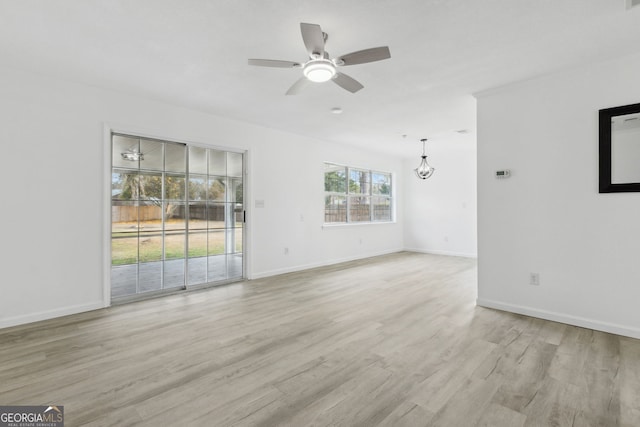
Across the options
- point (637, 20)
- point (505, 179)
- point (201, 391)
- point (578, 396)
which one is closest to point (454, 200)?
point (505, 179)

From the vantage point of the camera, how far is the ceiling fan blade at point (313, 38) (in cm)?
193

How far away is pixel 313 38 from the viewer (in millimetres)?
2053

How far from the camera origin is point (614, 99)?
2812 mm

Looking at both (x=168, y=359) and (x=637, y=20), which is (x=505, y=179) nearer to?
(x=637, y=20)

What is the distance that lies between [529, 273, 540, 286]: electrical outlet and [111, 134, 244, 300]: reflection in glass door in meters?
4.04

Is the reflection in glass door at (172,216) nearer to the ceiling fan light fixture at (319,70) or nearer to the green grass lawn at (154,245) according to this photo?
the green grass lawn at (154,245)

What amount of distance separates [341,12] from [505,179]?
263cm

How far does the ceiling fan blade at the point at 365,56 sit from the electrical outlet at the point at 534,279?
112 inches

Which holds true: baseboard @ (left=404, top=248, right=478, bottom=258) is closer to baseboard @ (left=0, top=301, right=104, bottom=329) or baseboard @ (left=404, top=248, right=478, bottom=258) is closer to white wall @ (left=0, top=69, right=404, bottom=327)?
white wall @ (left=0, top=69, right=404, bottom=327)

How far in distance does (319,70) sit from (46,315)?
3.82m

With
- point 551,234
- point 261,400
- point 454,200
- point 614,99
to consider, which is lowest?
point 261,400

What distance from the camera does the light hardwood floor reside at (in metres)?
1.74

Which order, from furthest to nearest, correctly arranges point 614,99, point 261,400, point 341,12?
1. point 614,99
2. point 341,12
3. point 261,400

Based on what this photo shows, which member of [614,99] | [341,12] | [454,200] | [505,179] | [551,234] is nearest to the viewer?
[341,12]
